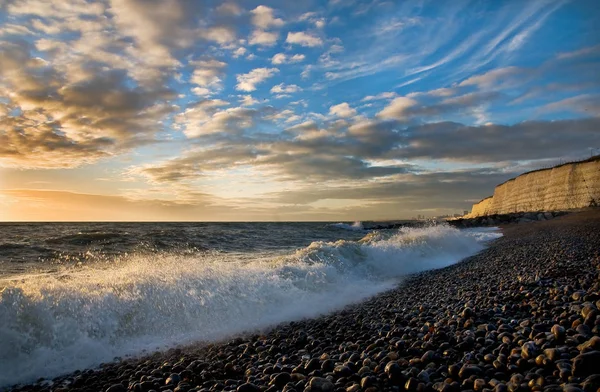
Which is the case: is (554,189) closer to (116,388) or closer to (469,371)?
(469,371)

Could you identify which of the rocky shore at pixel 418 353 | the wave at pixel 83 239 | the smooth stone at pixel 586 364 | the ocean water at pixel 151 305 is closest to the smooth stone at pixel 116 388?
the rocky shore at pixel 418 353

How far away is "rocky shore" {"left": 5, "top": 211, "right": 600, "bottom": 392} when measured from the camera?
3.46 m

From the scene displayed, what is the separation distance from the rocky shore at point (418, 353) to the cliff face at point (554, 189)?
45.3 m

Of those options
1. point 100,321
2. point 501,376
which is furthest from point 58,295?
point 501,376

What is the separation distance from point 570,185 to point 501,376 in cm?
5465

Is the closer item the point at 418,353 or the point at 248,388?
the point at 248,388

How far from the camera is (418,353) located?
448 cm

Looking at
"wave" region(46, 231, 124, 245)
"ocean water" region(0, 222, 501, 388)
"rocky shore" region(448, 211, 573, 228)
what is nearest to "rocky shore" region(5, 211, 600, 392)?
"ocean water" region(0, 222, 501, 388)

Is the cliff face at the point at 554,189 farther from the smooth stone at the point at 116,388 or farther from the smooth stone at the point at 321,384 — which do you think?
the smooth stone at the point at 116,388

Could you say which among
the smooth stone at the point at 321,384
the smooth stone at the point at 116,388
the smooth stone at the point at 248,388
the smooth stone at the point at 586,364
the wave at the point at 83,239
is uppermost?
the wave at the point at 83,239

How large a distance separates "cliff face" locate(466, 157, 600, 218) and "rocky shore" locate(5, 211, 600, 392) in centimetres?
4534

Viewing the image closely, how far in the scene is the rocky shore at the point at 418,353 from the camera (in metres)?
3.46

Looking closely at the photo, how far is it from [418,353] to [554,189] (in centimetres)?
5665

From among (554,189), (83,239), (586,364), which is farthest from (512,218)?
(586,364)
